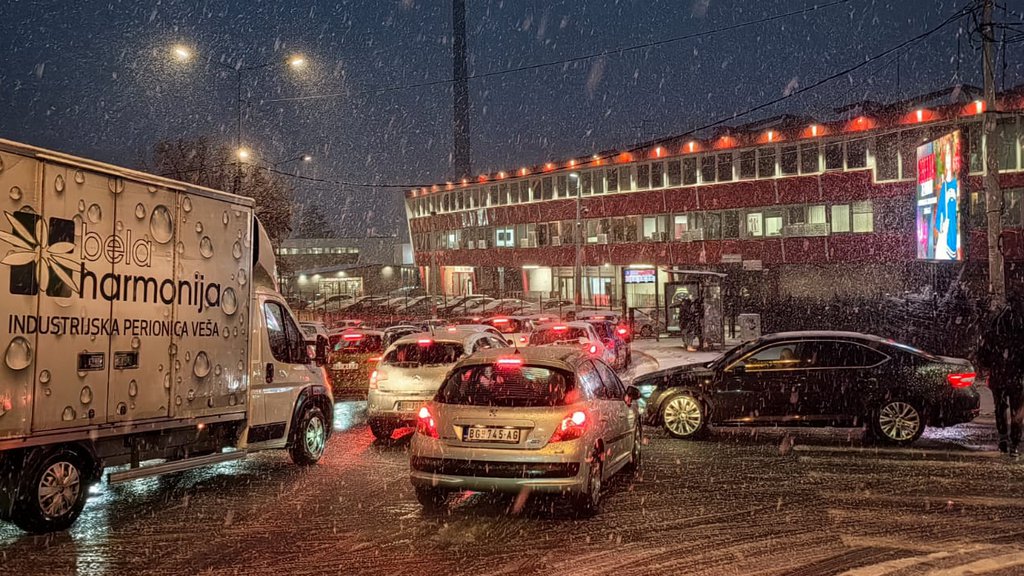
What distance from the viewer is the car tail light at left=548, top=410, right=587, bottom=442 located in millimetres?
7625

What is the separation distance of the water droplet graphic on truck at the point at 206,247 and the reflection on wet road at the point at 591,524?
246 cm

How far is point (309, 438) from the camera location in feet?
35.9

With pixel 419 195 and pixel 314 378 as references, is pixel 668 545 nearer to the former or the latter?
pixel 314 378

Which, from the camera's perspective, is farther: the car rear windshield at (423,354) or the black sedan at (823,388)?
the car rear windshield at (423,354)

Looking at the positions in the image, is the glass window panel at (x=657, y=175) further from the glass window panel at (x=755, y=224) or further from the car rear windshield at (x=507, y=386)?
the car rear windshield at (x=507, y=386)

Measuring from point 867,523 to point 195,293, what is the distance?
6543mm

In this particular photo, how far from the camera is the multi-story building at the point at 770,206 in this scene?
45.2 meters

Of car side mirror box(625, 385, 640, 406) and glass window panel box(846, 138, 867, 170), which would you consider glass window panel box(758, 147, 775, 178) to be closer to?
glass window panel box(846, 138, 867, 170)

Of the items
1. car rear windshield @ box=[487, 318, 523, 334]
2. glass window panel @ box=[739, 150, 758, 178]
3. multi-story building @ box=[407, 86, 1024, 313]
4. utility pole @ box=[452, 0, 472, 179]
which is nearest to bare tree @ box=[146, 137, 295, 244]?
multi-story building @ box=[407, 86, 1024, 313]

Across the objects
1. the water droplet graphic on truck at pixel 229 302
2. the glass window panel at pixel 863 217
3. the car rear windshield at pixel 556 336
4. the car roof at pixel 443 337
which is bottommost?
the car rear windshield at pixel 556 336

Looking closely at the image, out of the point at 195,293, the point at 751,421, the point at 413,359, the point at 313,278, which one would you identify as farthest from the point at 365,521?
the point at 313,278

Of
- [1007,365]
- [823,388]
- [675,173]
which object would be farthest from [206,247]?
[675,173]

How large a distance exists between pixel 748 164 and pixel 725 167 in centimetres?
147

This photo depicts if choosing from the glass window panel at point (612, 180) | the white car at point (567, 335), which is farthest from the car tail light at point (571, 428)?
the glass window panel at point (612, 180)
